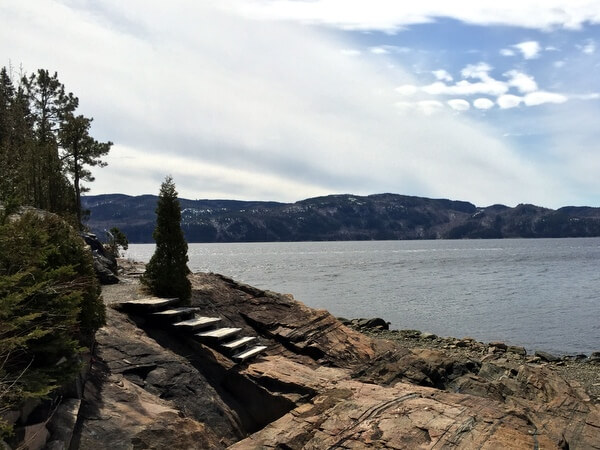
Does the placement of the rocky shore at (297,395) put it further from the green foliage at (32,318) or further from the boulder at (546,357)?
the boulder at (546,357)

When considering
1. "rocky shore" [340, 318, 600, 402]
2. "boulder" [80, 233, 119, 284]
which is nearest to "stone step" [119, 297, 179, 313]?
"boulder" [80, 233, 119, 284]

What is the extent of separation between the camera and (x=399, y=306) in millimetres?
51312

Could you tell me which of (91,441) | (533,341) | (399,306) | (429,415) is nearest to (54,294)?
(91,441)

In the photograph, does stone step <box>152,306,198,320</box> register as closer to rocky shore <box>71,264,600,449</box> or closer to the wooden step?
the wooden step

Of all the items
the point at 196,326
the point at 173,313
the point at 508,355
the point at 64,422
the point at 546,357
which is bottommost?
the point at 546,357

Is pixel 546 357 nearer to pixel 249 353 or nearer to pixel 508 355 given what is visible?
pixel 508 355

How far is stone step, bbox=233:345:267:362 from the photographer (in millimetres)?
14902

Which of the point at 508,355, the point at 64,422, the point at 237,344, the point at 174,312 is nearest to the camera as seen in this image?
the point at 64,422

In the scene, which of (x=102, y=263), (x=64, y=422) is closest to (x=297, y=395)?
(x=64, y=422)

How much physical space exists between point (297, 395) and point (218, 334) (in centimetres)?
363

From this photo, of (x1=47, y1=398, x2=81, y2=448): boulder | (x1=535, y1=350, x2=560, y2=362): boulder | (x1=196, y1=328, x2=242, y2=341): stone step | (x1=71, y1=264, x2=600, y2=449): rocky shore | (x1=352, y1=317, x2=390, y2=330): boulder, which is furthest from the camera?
(x1=352, y1=317, x2=390, y2=330): boulder

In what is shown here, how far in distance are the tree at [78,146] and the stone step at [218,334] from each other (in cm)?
3023

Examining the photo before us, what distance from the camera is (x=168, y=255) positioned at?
1828cm

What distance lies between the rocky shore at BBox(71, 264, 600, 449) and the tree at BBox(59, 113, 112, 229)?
26.1 m
